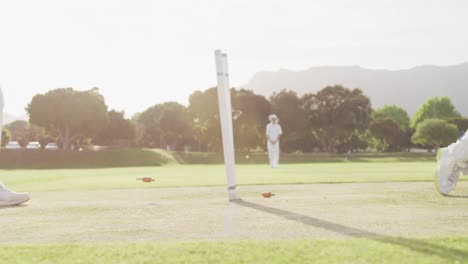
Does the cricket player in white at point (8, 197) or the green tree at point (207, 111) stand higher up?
the green tree at point (207, 111)

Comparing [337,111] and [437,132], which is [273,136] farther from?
[437,132]

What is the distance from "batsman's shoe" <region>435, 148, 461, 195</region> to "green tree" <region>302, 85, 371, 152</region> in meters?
70.1

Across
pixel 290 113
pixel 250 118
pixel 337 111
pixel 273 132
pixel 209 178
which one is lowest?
pixel 209 178

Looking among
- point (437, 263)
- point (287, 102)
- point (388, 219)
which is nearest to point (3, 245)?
point (437, 263)

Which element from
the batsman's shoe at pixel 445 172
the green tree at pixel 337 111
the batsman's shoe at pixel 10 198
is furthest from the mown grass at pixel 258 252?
the green tree at pixel 337 111

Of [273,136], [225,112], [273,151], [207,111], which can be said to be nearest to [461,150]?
[225,112]

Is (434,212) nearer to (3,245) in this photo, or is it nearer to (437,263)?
(437,263)

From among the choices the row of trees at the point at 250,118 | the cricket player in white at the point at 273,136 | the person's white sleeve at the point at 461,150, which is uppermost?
the row of trees at the point at 250,118

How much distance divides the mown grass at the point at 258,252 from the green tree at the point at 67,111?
68.5 metres

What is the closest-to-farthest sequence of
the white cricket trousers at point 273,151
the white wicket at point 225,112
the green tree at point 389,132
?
1. the white wicket at point 225,112
2. the white cricket trousers at point 273,151
3. the green tree at point 389,132

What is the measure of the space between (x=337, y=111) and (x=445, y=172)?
233 ft

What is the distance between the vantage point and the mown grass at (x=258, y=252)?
12.8 feet

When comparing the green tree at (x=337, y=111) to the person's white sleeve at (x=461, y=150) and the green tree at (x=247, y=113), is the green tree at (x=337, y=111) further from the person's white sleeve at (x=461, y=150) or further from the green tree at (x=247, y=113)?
the person's white sleeve at (x=461, y=150)

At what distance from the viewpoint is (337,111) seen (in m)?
79.2
